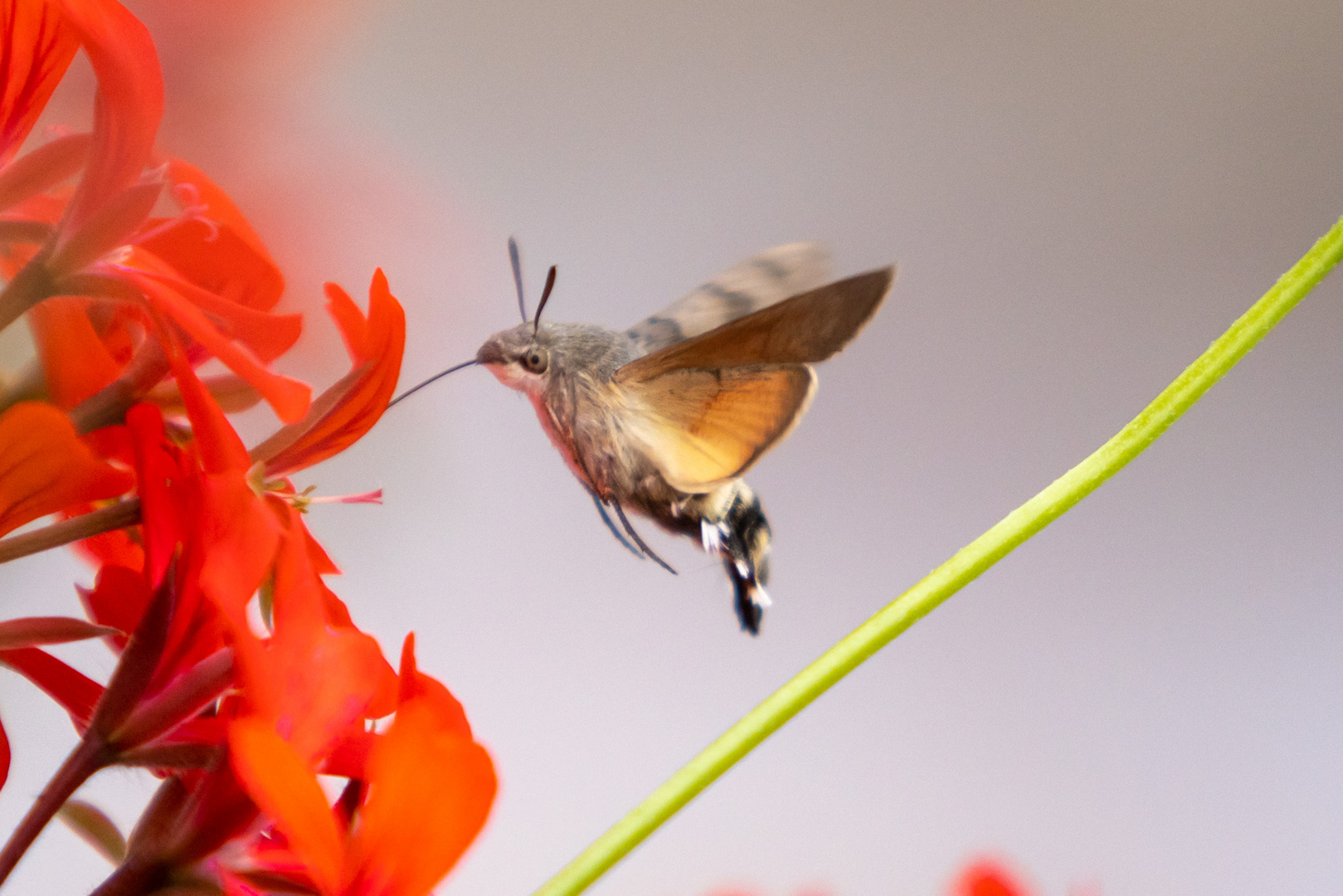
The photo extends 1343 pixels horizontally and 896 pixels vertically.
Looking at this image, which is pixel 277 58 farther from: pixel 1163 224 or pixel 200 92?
pixel 1163 224

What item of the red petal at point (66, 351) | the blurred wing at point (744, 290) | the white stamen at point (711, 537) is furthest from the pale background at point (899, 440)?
→ the red petal at point (66, 351)

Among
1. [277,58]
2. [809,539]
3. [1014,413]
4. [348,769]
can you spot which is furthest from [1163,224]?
[348,769]

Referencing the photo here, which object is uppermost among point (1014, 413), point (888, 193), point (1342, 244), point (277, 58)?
point (277, 58)

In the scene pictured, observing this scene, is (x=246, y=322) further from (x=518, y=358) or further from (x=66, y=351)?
(x=518, y=358)

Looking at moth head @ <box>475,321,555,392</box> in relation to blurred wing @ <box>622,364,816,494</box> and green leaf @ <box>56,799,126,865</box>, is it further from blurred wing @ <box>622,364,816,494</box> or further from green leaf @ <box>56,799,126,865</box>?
green leaf @ <box>56,799,126,865</box>

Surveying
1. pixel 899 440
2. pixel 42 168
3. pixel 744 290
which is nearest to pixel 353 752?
pixel 42 168

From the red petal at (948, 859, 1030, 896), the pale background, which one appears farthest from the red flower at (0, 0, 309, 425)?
the pale background

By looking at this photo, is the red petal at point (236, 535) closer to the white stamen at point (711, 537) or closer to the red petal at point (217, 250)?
the red petal at point (217, 250)
